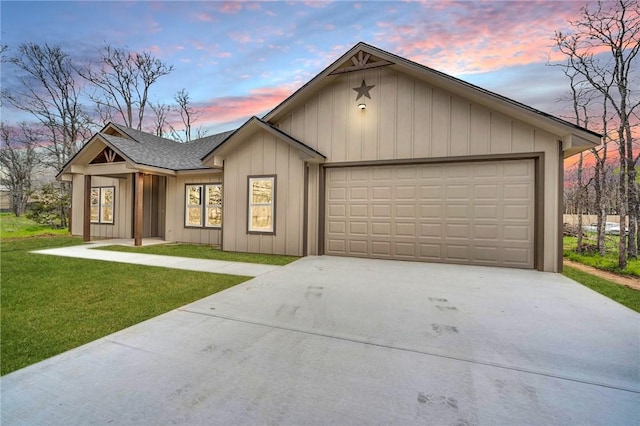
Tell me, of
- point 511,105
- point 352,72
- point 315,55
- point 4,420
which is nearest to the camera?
point 4,420

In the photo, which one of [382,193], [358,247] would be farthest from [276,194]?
[382,193]

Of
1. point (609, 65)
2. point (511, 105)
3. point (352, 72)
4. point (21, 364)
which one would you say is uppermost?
point (609, 65)

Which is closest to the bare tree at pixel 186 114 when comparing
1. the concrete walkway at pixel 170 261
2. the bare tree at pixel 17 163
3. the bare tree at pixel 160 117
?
the bare tree at pixel 160 117

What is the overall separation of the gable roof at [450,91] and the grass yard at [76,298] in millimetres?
5520

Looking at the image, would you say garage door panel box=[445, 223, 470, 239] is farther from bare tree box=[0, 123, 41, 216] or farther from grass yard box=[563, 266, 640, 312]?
bare tree box=[0, 123, 41, 216]

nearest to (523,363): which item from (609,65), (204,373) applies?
(204,373)

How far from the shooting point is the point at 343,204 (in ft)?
26.7

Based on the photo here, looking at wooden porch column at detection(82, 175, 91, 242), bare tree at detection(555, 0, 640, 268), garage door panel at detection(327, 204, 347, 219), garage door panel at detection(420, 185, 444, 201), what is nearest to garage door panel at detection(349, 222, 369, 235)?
garage door panel at detection(327, 204, 347, 219)

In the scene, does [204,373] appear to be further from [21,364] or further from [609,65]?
[609,65]

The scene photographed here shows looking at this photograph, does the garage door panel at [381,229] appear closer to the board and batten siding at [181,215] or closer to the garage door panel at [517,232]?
the garage door panel at [517,232]

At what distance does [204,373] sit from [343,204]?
6.26 m

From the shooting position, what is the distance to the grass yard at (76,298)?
9.42ft

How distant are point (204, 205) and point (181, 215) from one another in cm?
122

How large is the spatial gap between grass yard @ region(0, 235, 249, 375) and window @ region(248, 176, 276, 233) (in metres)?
3.01
